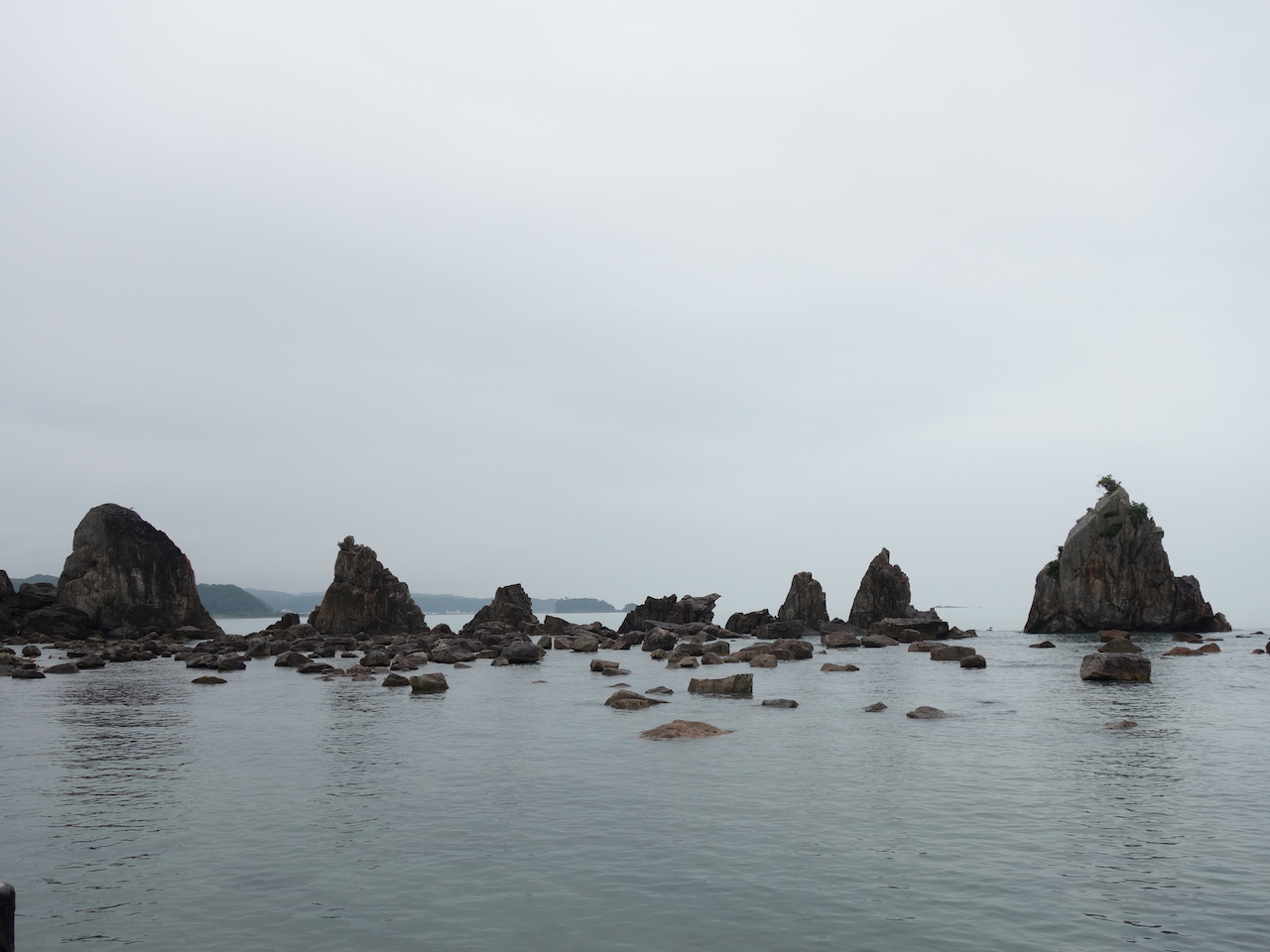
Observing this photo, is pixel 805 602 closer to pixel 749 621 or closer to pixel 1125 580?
pixel 749 621

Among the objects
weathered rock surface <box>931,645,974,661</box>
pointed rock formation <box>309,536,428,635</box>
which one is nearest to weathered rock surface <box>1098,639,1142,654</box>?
weathered rock surface <box>931,645,974,661</box>

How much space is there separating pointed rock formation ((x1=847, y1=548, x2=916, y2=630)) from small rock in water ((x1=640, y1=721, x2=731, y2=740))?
97.1 m

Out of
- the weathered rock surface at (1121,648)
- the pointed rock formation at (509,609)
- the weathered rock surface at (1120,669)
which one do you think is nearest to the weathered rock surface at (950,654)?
the weathered rock surface at (1121,648)

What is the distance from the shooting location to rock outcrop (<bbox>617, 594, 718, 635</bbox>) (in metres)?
112

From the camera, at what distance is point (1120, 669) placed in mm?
43719

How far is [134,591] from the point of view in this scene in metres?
102

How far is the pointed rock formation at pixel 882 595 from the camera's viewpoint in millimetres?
120125

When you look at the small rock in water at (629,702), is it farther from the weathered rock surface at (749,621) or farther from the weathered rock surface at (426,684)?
the weathered rock surface at (749,621)

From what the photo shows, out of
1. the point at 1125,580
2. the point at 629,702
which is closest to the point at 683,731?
the point at 629,702

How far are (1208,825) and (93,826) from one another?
22293 millimetres

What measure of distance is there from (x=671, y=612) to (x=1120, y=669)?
72343 mm

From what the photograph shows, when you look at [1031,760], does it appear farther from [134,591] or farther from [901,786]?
[134,591]

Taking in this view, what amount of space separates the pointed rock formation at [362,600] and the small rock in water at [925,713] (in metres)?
84.9

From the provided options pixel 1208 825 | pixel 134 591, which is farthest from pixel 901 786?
pixel 134 591
